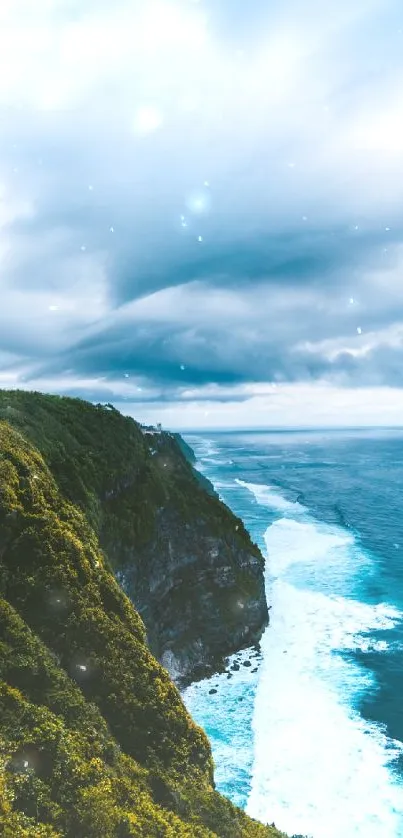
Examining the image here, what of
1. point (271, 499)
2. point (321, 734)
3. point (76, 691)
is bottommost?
point (321, 734)

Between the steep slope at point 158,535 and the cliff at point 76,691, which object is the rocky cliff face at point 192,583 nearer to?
the steep slope at point 158,535

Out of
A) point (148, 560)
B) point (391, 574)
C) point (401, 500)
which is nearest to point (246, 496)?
point (401, 500)

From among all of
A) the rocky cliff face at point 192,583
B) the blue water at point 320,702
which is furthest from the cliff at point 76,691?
the blue water at point 320,702

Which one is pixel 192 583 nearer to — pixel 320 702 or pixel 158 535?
pixel 158 535

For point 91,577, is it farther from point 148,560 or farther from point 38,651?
point 148,560

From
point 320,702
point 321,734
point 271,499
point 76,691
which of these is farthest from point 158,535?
point 271,499

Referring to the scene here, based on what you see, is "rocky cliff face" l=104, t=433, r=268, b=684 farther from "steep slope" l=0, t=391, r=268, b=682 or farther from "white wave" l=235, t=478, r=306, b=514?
"white wave" l=235, t=478, r=306, b=514
